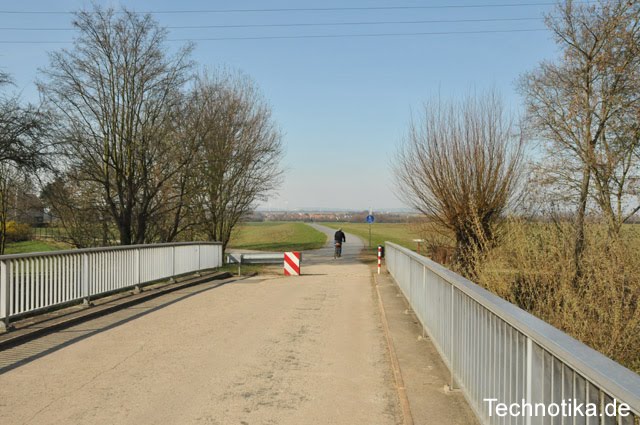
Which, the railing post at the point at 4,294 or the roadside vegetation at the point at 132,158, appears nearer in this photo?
the railing post at the point at 4,294

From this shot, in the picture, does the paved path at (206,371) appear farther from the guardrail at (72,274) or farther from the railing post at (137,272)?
the railing post at (137,272)

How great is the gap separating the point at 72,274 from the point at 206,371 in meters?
4.75

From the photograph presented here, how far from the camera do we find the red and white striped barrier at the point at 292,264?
22812 mm

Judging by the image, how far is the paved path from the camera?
16.7 feet

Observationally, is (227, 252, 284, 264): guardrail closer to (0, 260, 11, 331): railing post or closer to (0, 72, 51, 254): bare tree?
(0, 72, 51, 254): bare tree

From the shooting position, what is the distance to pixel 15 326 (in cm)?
845

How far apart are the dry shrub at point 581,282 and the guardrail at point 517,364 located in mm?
2958

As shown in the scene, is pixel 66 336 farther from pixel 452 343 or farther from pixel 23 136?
pixel 23 136

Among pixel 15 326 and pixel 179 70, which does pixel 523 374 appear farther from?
pixel 179 70

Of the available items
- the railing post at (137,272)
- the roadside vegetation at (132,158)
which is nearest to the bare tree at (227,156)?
the roadside vegetation at (132,158)

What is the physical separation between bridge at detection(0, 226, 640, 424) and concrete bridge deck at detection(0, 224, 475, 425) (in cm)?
2

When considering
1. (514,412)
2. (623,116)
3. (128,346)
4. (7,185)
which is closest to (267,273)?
(7,185)

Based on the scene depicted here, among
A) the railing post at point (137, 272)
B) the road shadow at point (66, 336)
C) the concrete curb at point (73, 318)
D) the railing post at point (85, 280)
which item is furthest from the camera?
the railing post at point (137, 272)

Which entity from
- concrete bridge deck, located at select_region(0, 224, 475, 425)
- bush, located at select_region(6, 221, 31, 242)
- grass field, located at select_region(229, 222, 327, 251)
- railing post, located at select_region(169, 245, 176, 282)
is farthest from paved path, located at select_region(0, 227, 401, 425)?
bush, located at select_region(6, 221, 31, 242)
